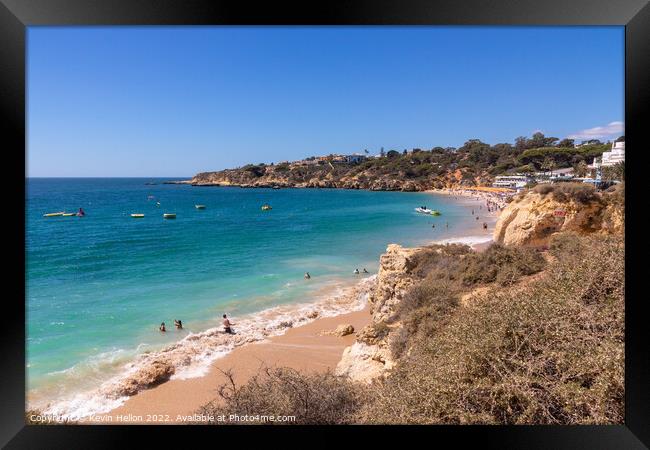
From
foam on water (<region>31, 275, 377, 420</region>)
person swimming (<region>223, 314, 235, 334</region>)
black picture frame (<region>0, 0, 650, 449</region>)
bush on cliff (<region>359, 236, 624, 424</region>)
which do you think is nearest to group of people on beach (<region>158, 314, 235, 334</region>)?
person swimming (<region>223, 314, 235, 334</region>)

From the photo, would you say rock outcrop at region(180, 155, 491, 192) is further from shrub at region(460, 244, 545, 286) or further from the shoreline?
shrub at region(460, 244, 545, 286)

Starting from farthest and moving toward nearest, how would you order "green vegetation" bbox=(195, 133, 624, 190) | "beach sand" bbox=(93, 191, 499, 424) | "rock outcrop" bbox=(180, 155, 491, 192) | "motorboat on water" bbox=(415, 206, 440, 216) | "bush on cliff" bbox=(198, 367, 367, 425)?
"motorboat on water" bbox=(415, 206, 440, 216)
"rock outcrop" bbox=(180, 155, 491, 192)
"green vegetation" bbox=(195, 133, 624, 190)
"beach sand" bbox=(93, 191, 499, 424)
"bush on cliff" bbox=(198, 367, 367, 425)

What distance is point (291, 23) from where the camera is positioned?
2.39 m

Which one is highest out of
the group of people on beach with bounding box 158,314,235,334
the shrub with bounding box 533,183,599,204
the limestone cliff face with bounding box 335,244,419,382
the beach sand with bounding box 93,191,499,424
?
the shrub with bounding box 533,183,599,204

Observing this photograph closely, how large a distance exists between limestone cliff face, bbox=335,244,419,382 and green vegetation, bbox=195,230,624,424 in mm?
820

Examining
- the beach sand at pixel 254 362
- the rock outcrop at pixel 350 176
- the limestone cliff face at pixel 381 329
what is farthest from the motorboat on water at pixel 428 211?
the limestone cliff face at pixel 381 329

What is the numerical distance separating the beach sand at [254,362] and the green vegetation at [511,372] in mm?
923

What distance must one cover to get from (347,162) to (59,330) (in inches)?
817

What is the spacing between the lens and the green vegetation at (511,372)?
2.07 meters

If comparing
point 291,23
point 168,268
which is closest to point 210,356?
point 291,23

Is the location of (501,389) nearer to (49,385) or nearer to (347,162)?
(49,385)

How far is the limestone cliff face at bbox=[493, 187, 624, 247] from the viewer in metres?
5.71

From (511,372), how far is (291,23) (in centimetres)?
257

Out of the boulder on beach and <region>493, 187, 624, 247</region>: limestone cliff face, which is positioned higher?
<region>493, 187, 624, 247</region>: limestone cliff face
